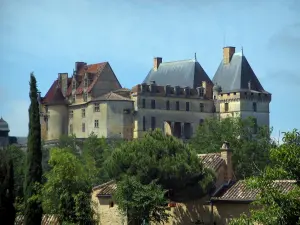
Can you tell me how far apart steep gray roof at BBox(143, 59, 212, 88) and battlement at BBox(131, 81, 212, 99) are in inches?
39.9

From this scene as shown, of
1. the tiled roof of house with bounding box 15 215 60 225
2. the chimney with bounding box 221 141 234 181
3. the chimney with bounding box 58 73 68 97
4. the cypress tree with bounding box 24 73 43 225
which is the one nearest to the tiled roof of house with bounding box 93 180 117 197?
the tiled roof of house with bounding box 15 215 60 225

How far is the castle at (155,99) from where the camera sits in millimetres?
112250

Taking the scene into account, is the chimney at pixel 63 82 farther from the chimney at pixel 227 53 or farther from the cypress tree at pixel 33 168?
the cypress tree at pixel 33 168

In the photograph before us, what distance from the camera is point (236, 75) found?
119 meters

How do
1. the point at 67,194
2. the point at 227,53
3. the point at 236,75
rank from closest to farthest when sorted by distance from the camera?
the point at 67,194 → the point at 227,53 → the point at 236,75

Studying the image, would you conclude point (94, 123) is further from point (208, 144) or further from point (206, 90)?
point (208, 144)

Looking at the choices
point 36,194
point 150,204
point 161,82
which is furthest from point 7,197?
point 161,82

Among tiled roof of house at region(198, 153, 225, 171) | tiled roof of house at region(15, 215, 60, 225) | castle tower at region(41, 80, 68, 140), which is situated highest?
castle tower at region(41, 80, 68, 140)

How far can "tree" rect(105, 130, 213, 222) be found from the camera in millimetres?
36812

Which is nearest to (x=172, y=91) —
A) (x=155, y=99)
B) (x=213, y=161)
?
(x=155, y=99)

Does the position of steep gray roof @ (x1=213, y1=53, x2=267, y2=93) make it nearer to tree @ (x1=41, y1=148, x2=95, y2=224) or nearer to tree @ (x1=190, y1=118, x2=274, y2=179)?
tree @ (x1=190, y1=118, x2=274, y2=179)

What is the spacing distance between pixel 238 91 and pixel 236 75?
2098 millimetres

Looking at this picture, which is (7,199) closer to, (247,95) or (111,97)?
(111,97)

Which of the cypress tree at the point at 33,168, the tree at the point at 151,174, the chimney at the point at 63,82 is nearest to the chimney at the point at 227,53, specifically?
the chimney at the point at 63,82
